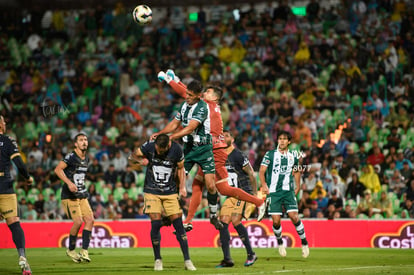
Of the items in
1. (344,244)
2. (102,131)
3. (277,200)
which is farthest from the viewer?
(102,131)

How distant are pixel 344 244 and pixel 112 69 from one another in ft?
43.1

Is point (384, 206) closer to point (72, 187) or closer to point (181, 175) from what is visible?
point (181, 175)

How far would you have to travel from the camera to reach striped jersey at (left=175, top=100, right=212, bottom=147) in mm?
12523

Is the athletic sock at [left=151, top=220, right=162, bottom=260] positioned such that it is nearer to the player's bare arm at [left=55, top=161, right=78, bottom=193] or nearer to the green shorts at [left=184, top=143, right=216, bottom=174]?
the green shorts at [left=184, top=143, right=216, bottom=174]

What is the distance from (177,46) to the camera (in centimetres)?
2973

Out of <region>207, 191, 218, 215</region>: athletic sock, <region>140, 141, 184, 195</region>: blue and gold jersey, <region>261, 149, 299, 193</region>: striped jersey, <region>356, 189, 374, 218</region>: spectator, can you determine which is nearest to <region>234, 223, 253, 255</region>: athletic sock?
<region>207, 191, 218, 215</region>: athletic sock

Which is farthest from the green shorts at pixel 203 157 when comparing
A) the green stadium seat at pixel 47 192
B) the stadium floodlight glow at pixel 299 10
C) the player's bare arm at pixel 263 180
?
the stadium floodlight glow at pixel 299 10

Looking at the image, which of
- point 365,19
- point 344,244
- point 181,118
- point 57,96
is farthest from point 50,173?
point 365,19

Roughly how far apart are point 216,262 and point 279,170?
262 centimetres

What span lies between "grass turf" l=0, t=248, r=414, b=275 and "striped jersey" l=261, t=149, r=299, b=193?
1513 mm

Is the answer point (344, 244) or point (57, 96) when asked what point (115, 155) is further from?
point (344, 244)

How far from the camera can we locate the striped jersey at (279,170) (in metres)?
15.5

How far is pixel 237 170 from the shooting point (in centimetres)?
1430

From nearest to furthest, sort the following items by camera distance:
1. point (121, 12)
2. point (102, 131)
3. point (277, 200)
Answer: point (277, 200), point (102, 131), point (121, 12)
